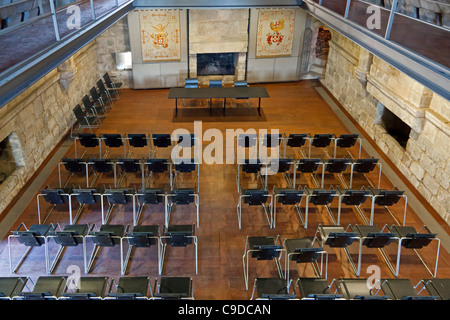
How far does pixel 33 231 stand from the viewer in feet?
19.6

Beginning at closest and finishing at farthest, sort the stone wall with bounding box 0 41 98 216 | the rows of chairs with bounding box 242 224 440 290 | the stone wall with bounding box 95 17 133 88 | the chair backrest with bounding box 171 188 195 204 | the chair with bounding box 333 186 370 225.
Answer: the rows of chairs with bounding box 242 224 440 290 → the chair with bounding box 333 186 370 225 → the chair backrest with bounding box 171 188 195 204 → the stone wall with bounding box 0 41 98 216 → the stone wall with bounding box 95 17 133 88

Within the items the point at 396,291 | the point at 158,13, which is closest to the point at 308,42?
the point at 158,13

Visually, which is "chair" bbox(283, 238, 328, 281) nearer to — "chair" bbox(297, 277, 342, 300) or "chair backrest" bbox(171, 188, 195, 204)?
"chair" bbox(297, 277, 342, 300)

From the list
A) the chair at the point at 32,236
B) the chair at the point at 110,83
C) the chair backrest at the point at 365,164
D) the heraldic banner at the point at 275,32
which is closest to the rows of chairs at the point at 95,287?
the chair at the point at 32,236

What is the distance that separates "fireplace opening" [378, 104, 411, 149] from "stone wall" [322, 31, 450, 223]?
143 mm

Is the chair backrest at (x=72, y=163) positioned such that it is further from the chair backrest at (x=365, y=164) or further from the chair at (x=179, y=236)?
the chair backrest at (x=365, y=164)

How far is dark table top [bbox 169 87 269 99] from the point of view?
37.6 feet

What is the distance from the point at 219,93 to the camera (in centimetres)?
1170

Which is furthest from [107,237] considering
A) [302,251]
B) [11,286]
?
[302,251]

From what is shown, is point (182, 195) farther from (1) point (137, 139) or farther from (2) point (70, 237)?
(1) point (137, 139)

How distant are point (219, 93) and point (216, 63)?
3022 mm

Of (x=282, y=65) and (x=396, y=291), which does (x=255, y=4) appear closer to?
(x=282, y=65)

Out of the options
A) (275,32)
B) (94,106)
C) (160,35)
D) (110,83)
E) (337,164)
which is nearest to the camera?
(337,164)

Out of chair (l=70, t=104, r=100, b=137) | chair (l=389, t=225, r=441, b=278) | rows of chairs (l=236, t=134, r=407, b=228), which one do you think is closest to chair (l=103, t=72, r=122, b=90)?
chair (l=70, t=104, r=100, b=137)
